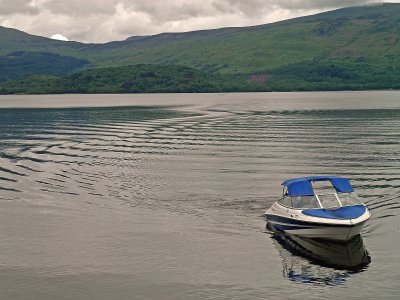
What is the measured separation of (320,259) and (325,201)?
6.62 metres

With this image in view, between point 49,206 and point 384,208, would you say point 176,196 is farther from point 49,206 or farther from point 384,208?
point 384,208

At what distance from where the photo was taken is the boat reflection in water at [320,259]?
43.3 meters

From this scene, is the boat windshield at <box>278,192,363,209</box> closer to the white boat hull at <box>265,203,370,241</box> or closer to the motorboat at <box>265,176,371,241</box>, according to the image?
the motorboat at <box>265,176,371,241</box>

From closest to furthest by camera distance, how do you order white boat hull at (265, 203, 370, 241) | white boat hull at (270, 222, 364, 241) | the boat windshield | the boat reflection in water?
1. the boat reflection in water
2. white boat hull at (265, 203, 370, 241)
3. white boat hull at (270, 222, 364, 241)
4. the boat windshield

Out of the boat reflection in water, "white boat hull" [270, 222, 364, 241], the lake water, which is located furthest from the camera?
"white boat hull" [270, 222, 364, 241]

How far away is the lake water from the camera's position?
41875 millimetres

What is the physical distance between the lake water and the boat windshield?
354 centimetres

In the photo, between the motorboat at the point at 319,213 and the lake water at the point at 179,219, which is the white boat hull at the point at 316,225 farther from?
the lake water at the point at 179,219

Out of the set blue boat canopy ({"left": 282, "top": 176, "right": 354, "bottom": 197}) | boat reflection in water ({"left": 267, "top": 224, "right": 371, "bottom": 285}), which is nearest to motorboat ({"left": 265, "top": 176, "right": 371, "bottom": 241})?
blue boat canopy ({"left": 282, "top": 176, "right": 354, "bottom": 197})

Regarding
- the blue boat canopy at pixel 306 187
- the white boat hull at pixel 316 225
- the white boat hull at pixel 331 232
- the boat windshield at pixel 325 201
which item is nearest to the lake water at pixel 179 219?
the white boat hull at pixel 331 232

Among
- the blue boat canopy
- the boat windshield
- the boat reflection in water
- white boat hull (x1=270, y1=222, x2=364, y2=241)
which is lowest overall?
the boat reflection in water

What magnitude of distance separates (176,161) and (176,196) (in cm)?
2771

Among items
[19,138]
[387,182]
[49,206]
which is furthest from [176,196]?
[19,138]

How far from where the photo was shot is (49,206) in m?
64.8
